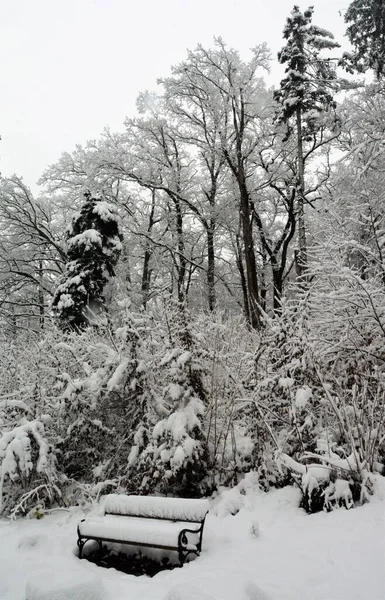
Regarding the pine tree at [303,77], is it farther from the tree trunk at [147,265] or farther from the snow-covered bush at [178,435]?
the snow-covered bush at [178,435]

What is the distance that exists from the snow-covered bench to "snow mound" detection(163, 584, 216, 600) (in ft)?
1.80

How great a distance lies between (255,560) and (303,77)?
15.5 meters

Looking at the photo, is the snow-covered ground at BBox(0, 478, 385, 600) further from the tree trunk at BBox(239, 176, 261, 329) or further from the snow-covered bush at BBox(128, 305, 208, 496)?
the tree trunk at BBox(239, 176, 261, 329)

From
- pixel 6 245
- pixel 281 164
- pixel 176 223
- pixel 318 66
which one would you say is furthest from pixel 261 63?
pixel 6 245

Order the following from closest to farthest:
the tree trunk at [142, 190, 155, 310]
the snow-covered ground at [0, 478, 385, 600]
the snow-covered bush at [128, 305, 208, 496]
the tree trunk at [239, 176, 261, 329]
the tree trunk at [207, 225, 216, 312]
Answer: the snow-covered ground at [0, 478, 385, 600] < the snow-covered bush at [128, 305, 208, 496] < the tree trunk at [239, 176, 261, 329] < the tree trunk at [207, 225, 216, 312] < the tree trunk at [142, 190, 155, 310]

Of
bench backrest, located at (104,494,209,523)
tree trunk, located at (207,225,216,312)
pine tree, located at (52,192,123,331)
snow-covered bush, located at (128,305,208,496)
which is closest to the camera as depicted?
bench backrest, located at (104,494,209,523)

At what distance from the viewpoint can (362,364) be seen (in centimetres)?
488

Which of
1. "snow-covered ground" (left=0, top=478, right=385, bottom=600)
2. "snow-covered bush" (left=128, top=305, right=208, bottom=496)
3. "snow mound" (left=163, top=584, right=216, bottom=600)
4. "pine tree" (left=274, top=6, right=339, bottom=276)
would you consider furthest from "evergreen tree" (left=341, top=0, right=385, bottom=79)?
"snow mound" (left=163, top=584, right=216, bottom=600)

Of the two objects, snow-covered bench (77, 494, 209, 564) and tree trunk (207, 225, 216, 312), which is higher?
tree trunk (207, 225, 216, 312)

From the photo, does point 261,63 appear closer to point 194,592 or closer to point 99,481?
point 99,481

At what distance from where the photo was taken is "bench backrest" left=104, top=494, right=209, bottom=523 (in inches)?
140

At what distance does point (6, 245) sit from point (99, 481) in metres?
16.0

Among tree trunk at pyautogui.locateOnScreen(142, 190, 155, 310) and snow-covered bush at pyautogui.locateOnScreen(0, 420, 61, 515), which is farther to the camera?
tree trunk at pyautogui.locateOnScreen(142, 190, 155, 310)

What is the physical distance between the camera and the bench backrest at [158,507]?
11.7ft
